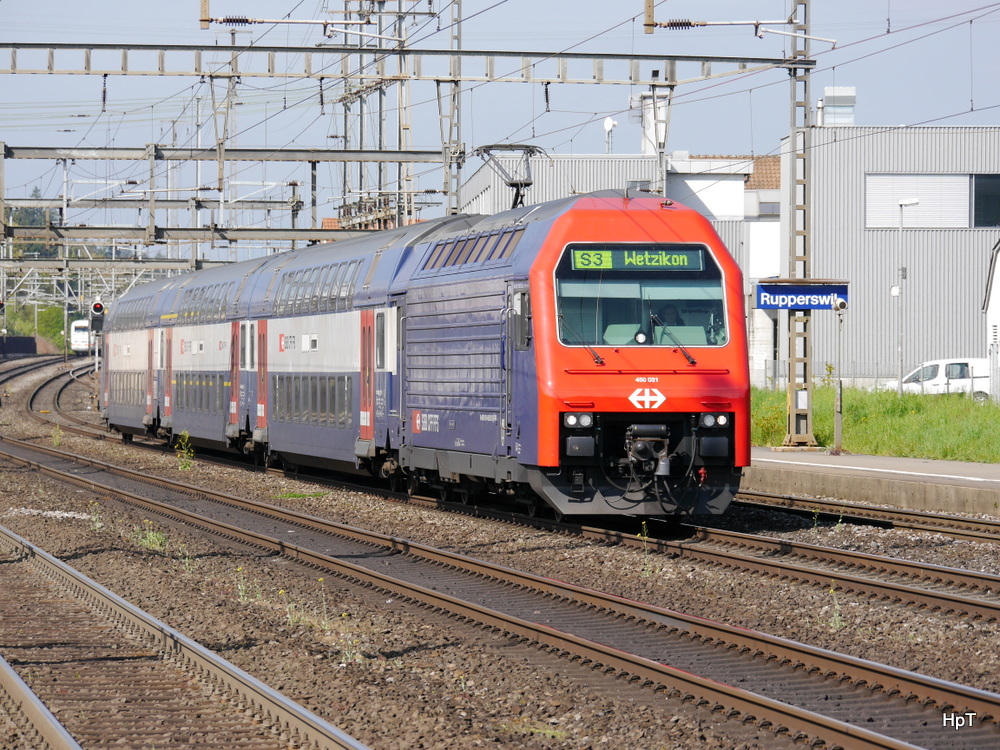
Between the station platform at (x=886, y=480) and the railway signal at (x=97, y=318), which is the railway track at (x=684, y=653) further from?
the railway signal at (x=97, y=318)

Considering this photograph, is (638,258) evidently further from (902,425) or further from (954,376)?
(954,376)

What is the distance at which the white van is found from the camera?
124ft

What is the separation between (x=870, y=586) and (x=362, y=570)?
4.48 metres

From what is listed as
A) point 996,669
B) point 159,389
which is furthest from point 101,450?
point 996,669

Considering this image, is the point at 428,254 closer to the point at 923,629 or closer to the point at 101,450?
the point at 923,629

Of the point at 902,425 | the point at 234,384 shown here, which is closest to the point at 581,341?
the point at 234,384

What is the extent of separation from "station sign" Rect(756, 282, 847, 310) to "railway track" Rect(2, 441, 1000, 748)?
1035cm

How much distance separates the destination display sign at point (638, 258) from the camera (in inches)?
561

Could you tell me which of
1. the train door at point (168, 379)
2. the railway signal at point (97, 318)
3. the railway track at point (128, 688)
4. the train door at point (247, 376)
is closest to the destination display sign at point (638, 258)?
the railway track at point (128, 688)

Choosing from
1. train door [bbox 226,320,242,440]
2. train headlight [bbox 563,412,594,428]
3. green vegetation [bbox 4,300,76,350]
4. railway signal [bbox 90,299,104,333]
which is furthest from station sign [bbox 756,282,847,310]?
green vegetation [bbox 4,300,76,350]

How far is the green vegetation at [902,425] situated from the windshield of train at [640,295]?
34.8 feet

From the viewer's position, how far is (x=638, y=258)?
14352 millimetres

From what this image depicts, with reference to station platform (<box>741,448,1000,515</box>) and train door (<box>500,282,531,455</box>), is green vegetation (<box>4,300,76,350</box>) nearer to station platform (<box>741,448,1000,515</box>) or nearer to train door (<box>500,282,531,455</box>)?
station platform (<box>741,448,1000,515</box>)

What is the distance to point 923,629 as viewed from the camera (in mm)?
9570
